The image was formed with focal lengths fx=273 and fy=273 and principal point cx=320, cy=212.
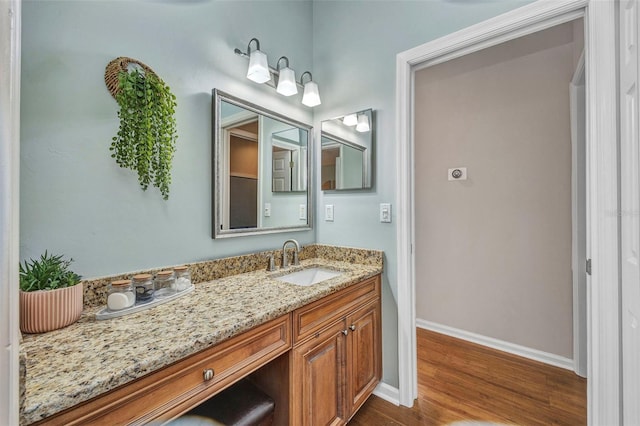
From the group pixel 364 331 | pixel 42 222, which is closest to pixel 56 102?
pixel 42 222

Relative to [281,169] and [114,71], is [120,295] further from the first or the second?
[281,169]

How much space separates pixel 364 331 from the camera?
1.60m

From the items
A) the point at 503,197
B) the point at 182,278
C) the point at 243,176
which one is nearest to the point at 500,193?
the point at 503,197

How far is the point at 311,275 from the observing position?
1843mm

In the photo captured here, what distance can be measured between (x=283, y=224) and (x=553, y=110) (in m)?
2.23

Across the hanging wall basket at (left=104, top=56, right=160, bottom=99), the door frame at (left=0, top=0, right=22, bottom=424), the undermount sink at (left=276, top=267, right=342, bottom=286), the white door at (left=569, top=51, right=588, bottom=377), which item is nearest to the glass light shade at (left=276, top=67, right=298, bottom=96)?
the hanging wall basket at (left=104, top=56, right=160, bottom=99)

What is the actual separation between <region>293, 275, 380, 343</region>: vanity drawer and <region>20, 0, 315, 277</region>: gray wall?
2.04 ft

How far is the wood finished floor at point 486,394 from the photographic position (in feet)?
5.19

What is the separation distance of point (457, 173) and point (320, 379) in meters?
2.13

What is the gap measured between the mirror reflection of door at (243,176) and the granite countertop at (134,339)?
0.46 m

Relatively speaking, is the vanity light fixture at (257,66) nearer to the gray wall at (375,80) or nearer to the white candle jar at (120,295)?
the gray wall at (375,80)

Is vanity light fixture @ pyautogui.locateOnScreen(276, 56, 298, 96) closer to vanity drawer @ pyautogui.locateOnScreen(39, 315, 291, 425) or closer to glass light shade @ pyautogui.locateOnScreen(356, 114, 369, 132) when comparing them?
glass light shade @ pyautogui.locateOnScreen(356, 114, 369, 132)

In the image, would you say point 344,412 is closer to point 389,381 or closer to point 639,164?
point 389,381

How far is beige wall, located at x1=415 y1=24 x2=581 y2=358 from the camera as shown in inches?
82.1
